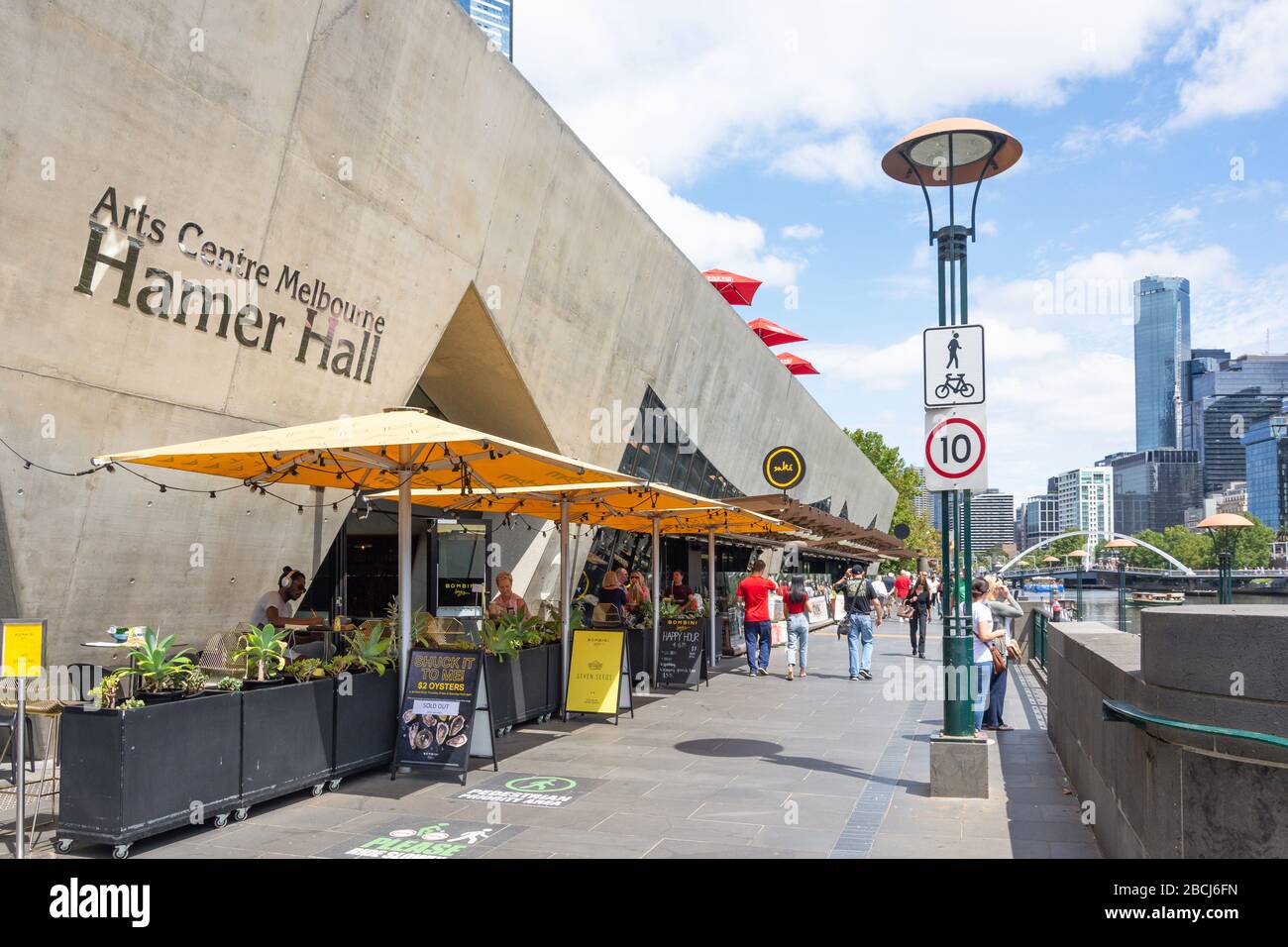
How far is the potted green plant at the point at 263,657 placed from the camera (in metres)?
7.82

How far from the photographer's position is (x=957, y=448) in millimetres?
8625

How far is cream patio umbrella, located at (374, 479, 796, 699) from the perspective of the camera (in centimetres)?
1198

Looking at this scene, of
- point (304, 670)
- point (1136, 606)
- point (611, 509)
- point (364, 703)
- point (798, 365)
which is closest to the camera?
point (304, 670)

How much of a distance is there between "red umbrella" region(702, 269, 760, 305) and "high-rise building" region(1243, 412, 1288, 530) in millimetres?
149343

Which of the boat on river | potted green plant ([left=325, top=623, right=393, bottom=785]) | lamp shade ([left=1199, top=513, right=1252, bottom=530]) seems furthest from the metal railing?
lamp shade ([left=1199, top=513, right=1252, bottom=530])

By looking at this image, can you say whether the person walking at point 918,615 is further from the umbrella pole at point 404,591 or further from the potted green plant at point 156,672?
the potted green plant at point 156,672

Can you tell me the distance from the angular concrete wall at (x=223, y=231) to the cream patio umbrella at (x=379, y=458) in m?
1.09

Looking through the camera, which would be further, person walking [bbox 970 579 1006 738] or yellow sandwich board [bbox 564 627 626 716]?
yellow sandwich board [bbox 564 627 626 716]

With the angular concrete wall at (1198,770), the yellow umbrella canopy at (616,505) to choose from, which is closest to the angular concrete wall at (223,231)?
the yellow umbrella canopy at (616,505)

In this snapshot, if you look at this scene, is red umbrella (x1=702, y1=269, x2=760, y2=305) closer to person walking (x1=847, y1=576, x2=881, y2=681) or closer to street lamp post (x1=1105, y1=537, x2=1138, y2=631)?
street lamp post (x1=1105, y1=537, x2=1138, y2=631)

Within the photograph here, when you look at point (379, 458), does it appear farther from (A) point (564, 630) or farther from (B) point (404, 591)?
(A) point (564, 630)

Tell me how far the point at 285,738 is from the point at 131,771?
144 cm

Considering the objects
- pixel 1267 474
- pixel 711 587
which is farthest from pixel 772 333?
pixel 1267 474
